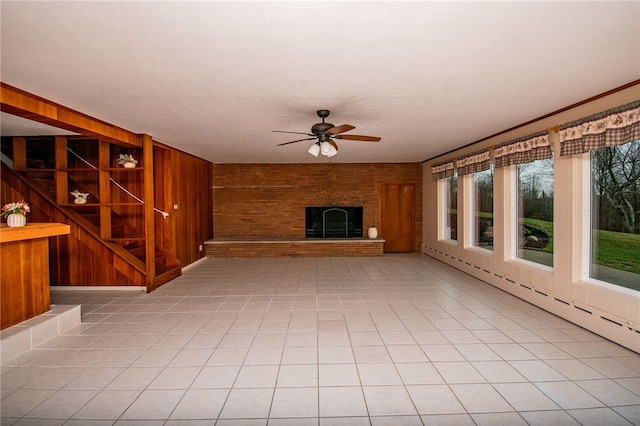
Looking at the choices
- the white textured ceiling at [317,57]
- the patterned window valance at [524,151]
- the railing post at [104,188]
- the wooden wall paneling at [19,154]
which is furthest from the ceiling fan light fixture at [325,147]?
the wooden wall paneling at [19,154]

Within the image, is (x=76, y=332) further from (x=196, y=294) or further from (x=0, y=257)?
(x=196, y=294)

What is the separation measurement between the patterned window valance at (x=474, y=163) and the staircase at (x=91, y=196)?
571 cm

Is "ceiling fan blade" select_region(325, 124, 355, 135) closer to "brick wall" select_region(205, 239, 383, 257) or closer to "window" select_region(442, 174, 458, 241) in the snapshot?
"window" select_region(442, 174, 458, 241)

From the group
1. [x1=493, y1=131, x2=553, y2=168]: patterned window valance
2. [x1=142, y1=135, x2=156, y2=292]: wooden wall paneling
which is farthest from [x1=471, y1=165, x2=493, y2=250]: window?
[x1=142, y1=135, x2=156, y2=292]: wooden wall paneling

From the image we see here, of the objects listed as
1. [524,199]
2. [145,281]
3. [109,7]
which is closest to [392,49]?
[109,7]

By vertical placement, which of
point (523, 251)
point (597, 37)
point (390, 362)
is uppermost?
point (597, 37)

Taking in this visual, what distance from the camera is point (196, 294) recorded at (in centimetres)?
500

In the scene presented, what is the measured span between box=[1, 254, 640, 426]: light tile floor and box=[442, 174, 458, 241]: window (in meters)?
2.60

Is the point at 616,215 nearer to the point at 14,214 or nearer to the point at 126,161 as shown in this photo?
the point at 14,214

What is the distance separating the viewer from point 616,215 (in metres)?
3.33

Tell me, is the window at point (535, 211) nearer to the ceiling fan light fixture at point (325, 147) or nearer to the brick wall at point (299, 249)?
the ceiling fan light fixture at point (325, 147)

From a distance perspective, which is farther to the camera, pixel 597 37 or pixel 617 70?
pixel 617 70

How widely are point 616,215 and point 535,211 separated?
3.85 ft

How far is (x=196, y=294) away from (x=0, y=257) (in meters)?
2.40
